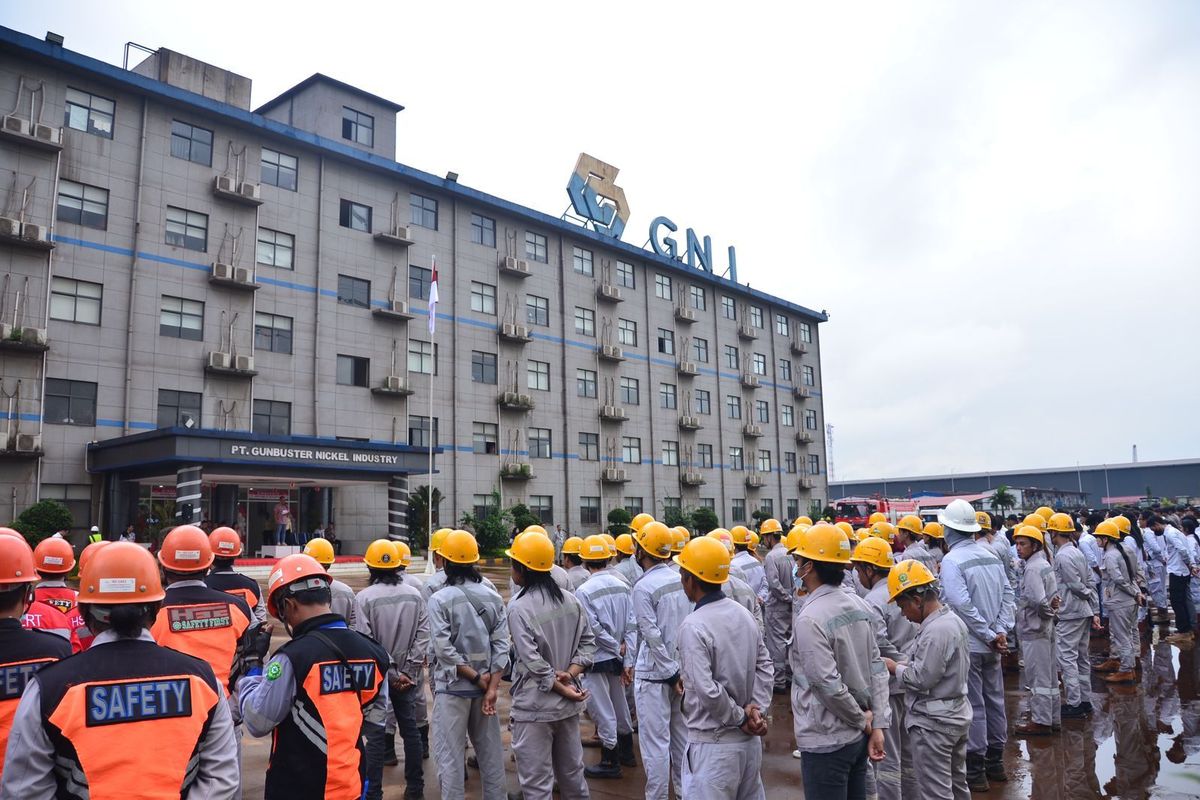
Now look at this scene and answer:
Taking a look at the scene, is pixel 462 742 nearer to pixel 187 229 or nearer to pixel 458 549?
pixel 458 549

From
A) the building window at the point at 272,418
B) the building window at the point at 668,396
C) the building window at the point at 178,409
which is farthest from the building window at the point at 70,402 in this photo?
the building window at the point at 668,396

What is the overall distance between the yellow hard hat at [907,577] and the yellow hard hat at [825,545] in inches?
39.6

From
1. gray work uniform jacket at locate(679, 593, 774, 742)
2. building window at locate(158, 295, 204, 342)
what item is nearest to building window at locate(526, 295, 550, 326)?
building window at locate(158, 295, 204, 342)

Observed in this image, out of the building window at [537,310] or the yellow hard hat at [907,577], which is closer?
the yellow hard hat at [907,577]

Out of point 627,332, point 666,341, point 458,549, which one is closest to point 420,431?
point 627,332

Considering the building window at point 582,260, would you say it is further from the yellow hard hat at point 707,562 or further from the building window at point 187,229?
the yellow hard hat at point 707,562

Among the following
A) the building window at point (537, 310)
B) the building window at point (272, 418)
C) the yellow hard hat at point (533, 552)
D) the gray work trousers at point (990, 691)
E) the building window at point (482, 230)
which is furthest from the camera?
the building window at point (537, 310)

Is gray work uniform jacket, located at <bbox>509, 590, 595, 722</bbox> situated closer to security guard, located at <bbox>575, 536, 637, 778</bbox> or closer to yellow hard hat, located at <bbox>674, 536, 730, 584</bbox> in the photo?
yellow hard hat, located at <bbox>674, 536, 730, 584</bbox>

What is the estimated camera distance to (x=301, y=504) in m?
30.7

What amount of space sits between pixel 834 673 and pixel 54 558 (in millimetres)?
5312

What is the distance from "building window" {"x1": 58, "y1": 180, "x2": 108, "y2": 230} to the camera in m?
25.5

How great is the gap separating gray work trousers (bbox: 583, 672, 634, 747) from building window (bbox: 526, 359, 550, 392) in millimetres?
30344

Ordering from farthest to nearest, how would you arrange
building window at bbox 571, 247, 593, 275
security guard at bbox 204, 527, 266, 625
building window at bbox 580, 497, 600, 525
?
building window at bbox 571, 247, 593, 275 → building window at bbox 580, 497, 600, 525 → security guard at bbox 204, 527, 266, 625

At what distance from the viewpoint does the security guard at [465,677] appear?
18.7ft
